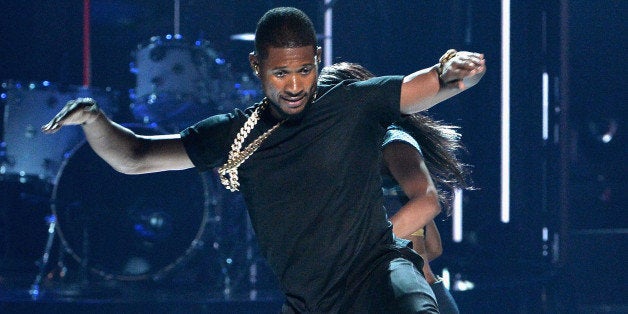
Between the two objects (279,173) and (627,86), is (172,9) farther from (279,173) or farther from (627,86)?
(279,173)

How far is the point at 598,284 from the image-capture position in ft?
24.4

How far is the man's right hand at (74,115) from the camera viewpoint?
2641 millimetres

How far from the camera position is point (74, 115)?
270 cm

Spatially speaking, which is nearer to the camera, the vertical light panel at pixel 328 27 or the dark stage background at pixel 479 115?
the dark stage background at pixel 479 115

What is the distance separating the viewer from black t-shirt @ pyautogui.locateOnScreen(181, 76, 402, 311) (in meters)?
2.85

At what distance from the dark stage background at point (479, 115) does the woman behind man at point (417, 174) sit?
116 inches

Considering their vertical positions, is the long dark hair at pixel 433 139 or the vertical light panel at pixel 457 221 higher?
the long dark hair at pixel 433 139

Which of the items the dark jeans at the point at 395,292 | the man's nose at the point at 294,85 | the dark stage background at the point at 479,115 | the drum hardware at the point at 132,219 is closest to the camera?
the dark jeans at the point at 395,292

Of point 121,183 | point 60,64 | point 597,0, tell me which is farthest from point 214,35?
point 597,0

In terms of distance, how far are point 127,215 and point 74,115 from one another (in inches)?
206

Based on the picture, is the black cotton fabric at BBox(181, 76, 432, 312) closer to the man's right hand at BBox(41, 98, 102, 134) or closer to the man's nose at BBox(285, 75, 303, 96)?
the man's nose at BBox(285, 75, 303, 96)

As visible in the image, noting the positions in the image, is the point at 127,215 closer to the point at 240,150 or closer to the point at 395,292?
the point at 240,150

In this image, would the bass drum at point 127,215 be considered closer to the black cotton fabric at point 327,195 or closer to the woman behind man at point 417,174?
the woman behind man at point 417,174

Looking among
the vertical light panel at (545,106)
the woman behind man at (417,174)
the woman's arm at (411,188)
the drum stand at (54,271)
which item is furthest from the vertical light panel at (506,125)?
the woman's arm at (411,188)
